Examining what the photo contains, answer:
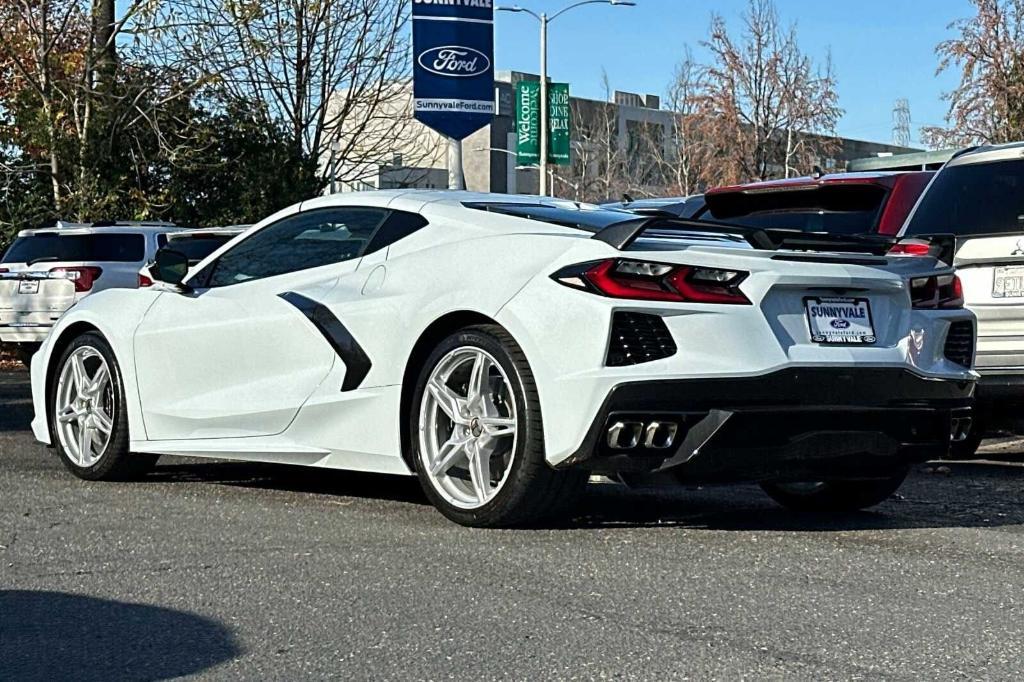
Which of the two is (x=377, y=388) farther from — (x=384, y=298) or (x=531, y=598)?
(x=531, y=598)

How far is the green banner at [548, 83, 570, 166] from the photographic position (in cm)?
6719

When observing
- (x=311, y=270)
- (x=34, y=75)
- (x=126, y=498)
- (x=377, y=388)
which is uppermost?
(x=34, y=75)

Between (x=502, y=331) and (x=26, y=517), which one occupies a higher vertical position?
(x=502, y=331)

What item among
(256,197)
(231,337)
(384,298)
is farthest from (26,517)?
(256,197)

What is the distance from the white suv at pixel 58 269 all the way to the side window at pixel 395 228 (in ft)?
34.3

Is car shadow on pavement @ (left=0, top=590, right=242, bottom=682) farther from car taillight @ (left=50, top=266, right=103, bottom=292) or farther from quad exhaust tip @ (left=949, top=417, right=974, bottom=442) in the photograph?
car taillight @ (left=50, top=266, right=103, bottom=292)

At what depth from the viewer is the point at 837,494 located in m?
7.15

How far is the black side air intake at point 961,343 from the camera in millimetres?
6555

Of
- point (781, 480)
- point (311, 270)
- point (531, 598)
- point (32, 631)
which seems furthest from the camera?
point (311, 270)

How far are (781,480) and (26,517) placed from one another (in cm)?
311

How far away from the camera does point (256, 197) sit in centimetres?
2519

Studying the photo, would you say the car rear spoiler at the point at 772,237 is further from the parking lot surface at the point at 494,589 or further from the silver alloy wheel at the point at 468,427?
the parking lot surface at the point at 494,589

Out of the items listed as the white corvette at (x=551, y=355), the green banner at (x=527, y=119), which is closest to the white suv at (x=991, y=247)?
the white corvette at (x=551, y=355)

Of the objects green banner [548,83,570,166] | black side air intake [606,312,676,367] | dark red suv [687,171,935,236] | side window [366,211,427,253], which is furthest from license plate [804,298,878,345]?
green banner [548,83,570,166]
